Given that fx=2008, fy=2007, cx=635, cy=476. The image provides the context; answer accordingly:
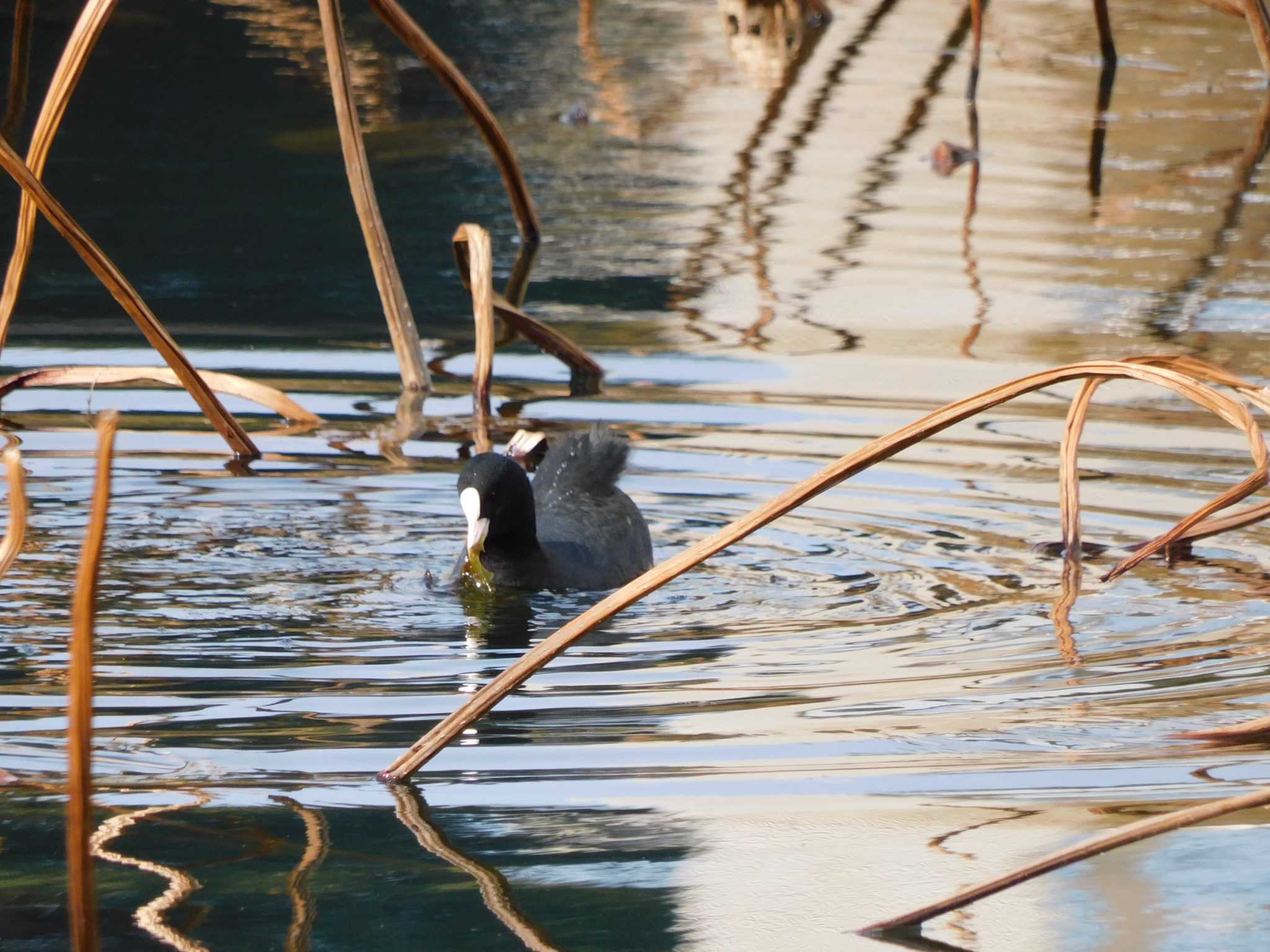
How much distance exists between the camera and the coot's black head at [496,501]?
539cm

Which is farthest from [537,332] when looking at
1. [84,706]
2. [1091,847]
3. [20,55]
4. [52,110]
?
[84,706]

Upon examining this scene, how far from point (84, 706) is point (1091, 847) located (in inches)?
52.9

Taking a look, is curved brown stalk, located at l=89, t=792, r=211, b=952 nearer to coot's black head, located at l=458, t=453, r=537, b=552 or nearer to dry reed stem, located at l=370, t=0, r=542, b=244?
coot's black head, located at l=458, t=453, r=537, b=552

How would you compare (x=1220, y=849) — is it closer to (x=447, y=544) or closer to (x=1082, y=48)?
(x=447, y=544)

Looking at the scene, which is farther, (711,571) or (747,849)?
(711,571)

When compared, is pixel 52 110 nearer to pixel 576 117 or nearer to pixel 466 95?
pixel 466 95

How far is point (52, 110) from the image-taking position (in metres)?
5.46

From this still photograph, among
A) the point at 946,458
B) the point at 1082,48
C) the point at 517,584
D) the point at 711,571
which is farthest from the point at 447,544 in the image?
the point at 1082,48

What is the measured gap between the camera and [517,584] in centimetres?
571

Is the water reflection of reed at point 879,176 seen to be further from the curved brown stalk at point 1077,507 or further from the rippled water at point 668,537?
the curved brown stalk at point 1077,507

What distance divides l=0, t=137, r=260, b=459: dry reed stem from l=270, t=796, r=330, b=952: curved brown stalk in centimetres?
232

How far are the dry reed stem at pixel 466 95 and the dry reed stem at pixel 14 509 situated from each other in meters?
3.34

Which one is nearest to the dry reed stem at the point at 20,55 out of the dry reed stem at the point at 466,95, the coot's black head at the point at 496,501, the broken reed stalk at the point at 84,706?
the dry reed stem at the point at 466,95

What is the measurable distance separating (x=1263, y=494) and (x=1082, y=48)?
1010 cm
